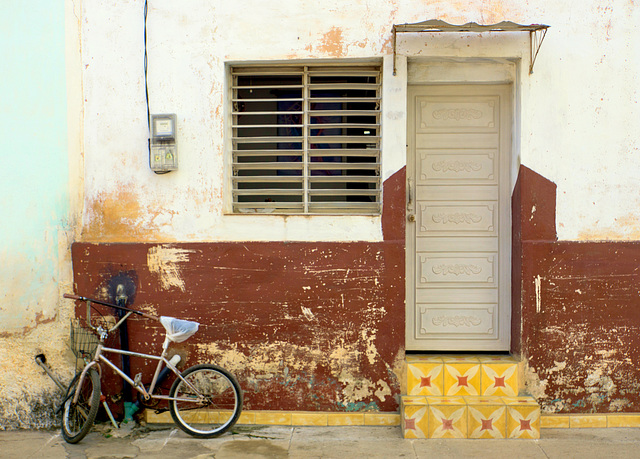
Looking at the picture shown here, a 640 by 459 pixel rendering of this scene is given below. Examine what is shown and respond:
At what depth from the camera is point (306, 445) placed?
4305 mm

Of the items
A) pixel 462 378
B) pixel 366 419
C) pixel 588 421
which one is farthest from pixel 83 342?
pixel 588 421

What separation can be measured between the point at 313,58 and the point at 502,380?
311 centimetres

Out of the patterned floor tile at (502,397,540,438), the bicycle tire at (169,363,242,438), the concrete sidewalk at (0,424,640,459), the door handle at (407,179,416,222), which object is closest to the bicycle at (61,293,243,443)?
the bicycle tire at (169,363,242,438)

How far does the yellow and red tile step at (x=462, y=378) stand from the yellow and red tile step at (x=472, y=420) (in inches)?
8.3

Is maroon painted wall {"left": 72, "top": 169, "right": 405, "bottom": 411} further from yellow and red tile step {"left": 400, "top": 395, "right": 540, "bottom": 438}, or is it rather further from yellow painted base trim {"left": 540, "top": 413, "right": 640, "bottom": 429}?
yellow painted base trim {"left": 540, "top": 413, "right": 640, "bottom": 429}

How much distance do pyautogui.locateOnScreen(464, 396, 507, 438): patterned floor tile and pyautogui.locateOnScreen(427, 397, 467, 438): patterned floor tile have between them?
0.06 m

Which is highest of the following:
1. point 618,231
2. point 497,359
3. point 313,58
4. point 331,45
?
point 331,45

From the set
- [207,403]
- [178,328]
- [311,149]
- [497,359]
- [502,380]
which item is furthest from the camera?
[311,149]

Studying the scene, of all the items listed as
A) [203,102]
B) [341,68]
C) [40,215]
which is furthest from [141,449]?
[341,68]

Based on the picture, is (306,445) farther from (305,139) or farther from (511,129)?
(511,129)

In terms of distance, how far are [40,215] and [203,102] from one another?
5.59 feet

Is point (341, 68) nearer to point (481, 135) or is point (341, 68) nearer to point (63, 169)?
point (481, 135)

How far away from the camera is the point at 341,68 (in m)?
4.84

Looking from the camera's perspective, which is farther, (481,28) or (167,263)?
(167,263)
